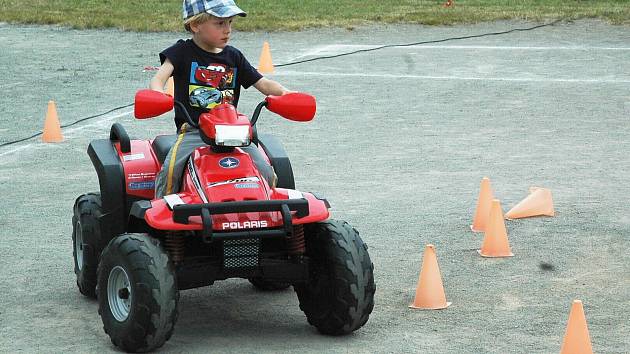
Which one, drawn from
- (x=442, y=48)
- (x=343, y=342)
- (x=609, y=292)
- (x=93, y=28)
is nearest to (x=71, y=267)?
(x=343, y=342)

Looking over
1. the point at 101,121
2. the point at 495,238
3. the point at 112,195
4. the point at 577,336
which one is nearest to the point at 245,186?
the point at 112,195

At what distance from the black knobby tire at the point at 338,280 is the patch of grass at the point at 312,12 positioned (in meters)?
15.7

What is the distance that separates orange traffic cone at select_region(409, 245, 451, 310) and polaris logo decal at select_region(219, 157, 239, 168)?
4.48 ft

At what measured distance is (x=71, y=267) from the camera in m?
8.70

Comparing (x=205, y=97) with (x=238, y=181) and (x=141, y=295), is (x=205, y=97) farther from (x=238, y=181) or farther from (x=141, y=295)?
(x=141, y=295)

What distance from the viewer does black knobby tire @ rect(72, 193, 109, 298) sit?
7.79 metres

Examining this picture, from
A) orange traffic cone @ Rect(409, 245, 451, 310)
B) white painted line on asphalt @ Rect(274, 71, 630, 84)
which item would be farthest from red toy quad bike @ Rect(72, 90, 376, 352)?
white painted line on asphalt @ Rect(274, 71, 630, 84)

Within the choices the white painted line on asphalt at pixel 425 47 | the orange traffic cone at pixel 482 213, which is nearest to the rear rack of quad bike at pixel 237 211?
the orange traffic cone at pixel 482 213

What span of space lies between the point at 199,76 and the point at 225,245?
1.21 m

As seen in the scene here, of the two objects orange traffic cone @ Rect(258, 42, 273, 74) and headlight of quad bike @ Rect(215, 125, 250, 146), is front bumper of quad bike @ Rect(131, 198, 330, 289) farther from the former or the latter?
orange traffic cone @ Rect(258, 42, 273, 74)

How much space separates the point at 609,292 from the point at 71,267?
347cm

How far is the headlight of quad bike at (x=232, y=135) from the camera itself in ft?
22.7

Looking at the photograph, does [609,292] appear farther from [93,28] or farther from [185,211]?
[93,28]

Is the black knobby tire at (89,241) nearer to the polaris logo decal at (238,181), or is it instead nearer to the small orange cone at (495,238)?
the polaris logo decal at (238,181)
